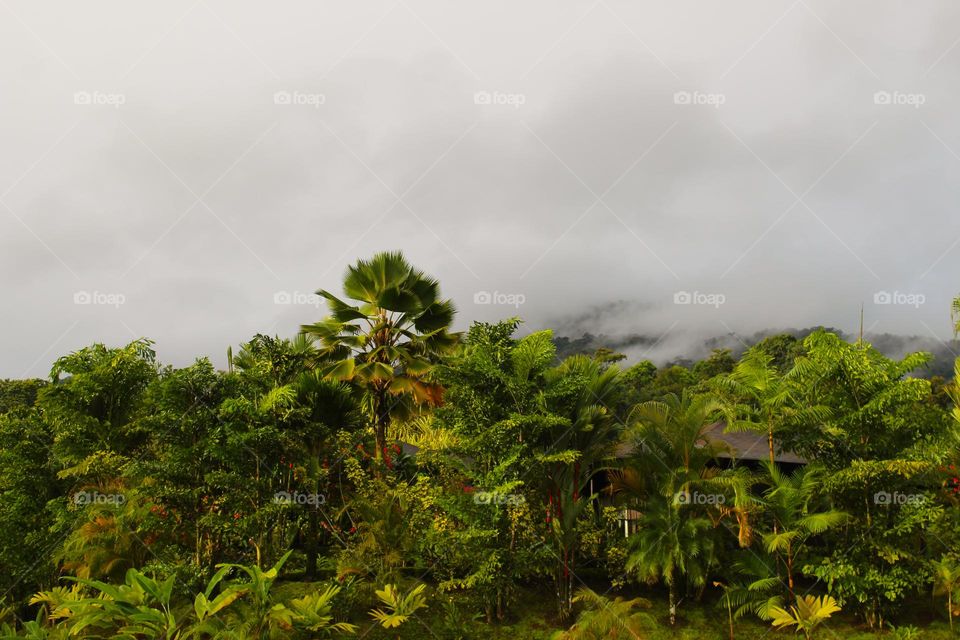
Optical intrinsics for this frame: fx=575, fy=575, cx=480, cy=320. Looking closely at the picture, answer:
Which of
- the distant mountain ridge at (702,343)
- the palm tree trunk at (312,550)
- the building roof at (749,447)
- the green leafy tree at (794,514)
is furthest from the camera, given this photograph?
the distant mountain ridge at (702,343)

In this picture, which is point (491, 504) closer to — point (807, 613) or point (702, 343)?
point (807, 613)

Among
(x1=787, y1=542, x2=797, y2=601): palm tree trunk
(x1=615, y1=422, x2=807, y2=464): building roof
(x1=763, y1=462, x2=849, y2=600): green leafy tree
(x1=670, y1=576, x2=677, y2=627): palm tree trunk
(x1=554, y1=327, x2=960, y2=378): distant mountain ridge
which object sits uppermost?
(x1=554, y1=327, x2=960, y2=378): distant mountain ridge

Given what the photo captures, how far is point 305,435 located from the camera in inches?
457

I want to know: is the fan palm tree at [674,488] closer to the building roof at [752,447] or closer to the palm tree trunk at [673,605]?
the palm tree trunk at [673,605]

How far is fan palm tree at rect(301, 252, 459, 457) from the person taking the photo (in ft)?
44.2

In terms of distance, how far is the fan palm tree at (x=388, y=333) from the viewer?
13461 millimetres

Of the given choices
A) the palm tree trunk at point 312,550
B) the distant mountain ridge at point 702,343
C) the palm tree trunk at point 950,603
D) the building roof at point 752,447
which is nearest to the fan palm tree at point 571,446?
the building roof at point 752,447

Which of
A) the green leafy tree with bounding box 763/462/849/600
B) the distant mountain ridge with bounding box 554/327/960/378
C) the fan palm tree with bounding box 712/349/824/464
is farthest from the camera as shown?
the distant mountain ridge with bounding box 554/327/960/378

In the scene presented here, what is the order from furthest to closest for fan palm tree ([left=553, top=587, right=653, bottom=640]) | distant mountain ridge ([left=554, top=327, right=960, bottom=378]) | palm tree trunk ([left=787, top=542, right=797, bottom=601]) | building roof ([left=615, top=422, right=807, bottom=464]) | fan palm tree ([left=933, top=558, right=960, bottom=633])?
distant mountain ridge ([left=554, top=327, right=960, bottom=378]), building roof ([left=615, top=422, right=807, bottom=464]), palm tree trunk ([left=787, top=542, right=797, bottom=601]), fan palm tree ([left=933, top=558, right=960, bottom=633]), fan palm tree ([left=553, top=587, right=653, bottom=640])

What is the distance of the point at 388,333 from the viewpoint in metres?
13.8

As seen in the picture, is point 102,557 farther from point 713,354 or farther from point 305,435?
point 713,354

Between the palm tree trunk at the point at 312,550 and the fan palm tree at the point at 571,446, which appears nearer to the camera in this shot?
the fan palm tree at the point at 571,446

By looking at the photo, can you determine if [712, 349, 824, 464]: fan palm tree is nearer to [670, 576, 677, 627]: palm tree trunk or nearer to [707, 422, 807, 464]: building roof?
[707, 422, 807, 464]: building roof

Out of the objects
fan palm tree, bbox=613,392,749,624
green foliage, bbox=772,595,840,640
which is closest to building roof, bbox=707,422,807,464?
fan palm tree, bbox=613,392,749,624
